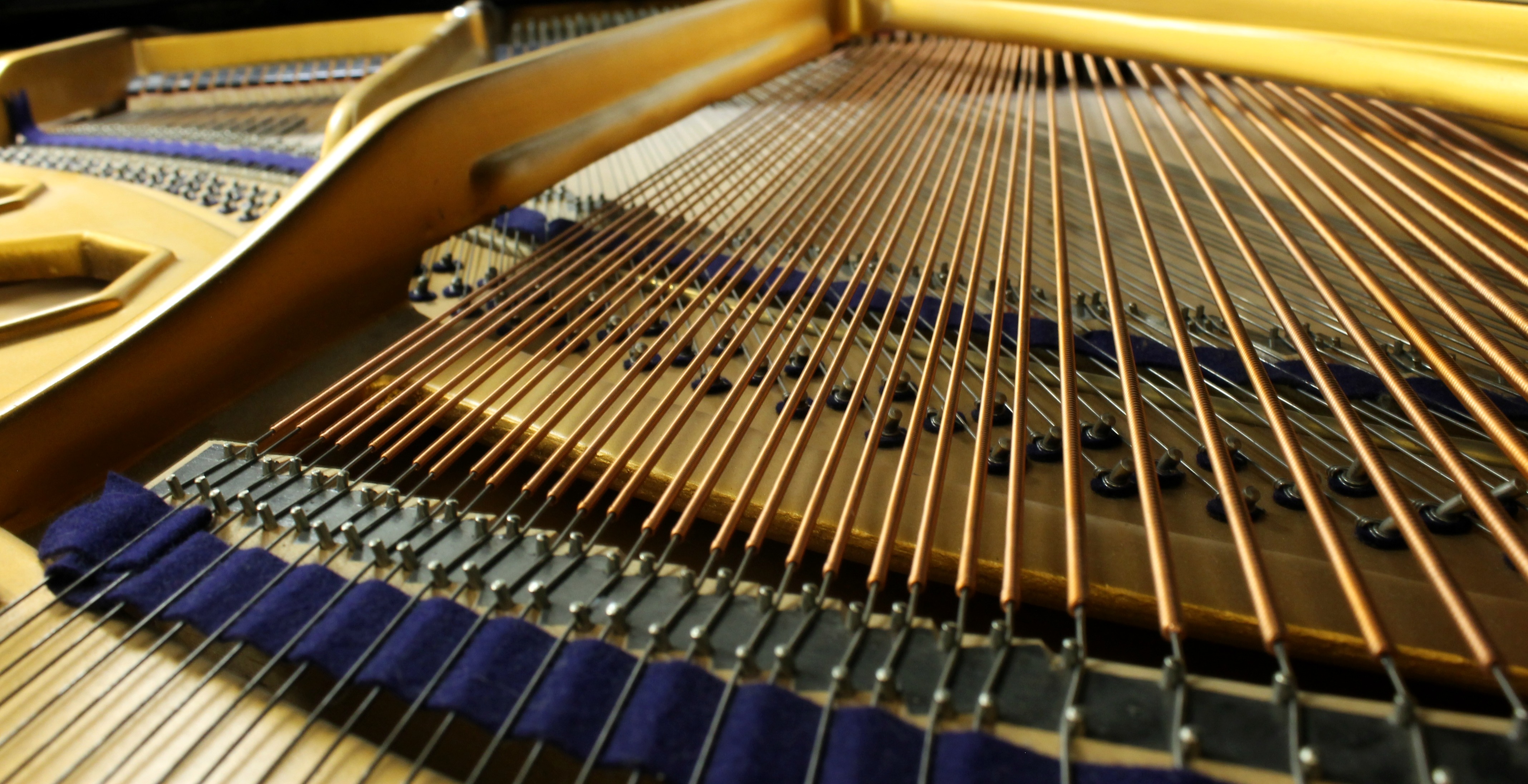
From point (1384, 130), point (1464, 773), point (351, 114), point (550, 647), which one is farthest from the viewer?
point (351, 114)

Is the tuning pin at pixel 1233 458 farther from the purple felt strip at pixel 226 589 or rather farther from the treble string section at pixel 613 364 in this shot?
the purple felt strip at pixel 226 589

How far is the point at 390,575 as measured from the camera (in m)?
0.96

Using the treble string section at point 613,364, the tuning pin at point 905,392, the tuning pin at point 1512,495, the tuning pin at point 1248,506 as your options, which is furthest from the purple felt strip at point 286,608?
the tuning pin at point 1512,495

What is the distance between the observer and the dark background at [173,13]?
386cm

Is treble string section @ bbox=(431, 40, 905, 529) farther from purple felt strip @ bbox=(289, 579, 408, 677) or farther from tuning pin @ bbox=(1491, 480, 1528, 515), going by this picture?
tuning pin @ bbox=(1491, 480, 1528, 515)

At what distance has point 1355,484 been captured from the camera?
1070 millimetres

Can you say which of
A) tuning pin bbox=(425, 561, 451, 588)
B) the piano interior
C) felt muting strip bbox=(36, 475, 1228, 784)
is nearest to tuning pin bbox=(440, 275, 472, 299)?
the piano interior

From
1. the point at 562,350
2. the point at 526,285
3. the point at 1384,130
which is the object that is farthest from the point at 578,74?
the point at 1384,130

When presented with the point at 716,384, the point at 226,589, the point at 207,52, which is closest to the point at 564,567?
the point at 226,589

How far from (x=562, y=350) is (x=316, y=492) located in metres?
0.43

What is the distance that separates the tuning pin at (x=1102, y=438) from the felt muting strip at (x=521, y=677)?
0.58m

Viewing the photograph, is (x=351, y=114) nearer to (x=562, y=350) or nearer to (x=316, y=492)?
(x=562, y=350)

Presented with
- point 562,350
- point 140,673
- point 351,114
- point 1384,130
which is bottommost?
point 140,673

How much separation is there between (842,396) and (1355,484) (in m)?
0.67
